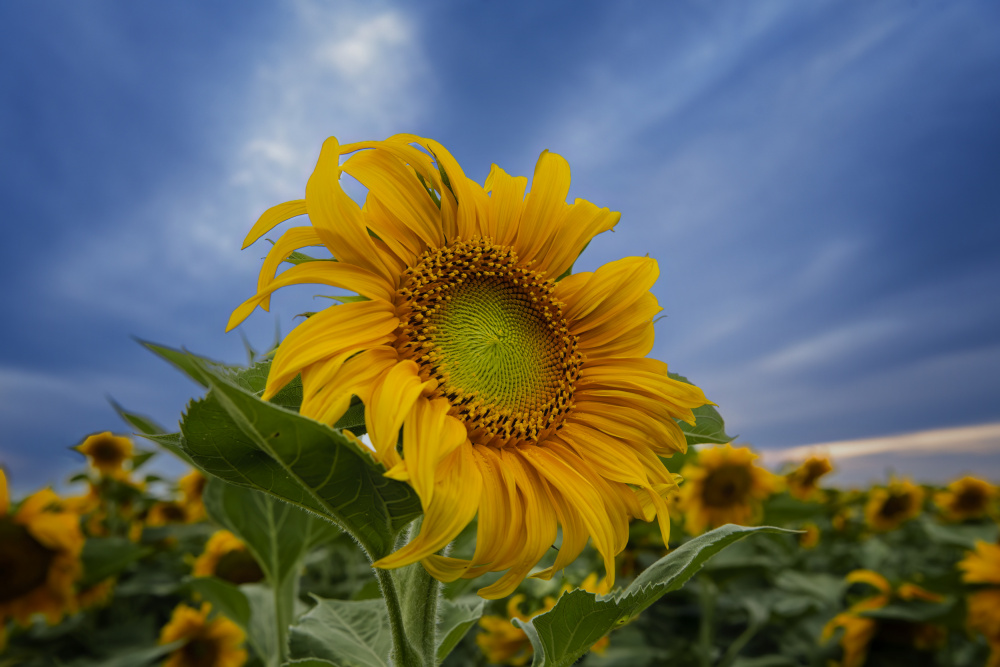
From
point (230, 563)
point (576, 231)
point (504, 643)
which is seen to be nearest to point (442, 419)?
point (576, 231)

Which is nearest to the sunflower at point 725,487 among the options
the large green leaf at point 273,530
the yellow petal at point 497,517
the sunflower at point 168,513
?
the large green leaf at point 273,530

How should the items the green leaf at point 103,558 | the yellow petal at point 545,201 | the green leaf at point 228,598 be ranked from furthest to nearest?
the green leaf at point 103,558, the green leaf at point 228,598, the yellow petal at point 545,201

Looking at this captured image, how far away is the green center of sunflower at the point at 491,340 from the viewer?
3.56 feet

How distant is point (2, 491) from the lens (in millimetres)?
3197

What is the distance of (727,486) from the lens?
4.25 m

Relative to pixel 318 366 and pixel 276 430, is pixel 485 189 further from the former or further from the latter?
pixel 276 430

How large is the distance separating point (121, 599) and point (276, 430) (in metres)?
4.72

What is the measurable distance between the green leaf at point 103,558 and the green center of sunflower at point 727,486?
3366 millimetres

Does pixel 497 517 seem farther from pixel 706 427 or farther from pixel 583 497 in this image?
pixel 706 427

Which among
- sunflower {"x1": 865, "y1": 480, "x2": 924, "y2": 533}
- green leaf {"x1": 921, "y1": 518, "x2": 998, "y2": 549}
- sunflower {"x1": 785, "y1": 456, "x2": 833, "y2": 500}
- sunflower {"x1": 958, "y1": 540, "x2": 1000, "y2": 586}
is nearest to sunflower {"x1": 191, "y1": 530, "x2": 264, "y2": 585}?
sunflower {"x1": 958, "y1": 540, "x2": 1000, "y2": 586}

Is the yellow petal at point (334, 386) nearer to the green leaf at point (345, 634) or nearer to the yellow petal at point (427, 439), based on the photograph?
the yellow petal at point (427, 439)

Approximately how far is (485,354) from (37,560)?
141 inches

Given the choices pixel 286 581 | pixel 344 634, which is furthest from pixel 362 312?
pixel 286 581

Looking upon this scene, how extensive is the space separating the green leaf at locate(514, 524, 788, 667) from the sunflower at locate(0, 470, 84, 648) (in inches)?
137
